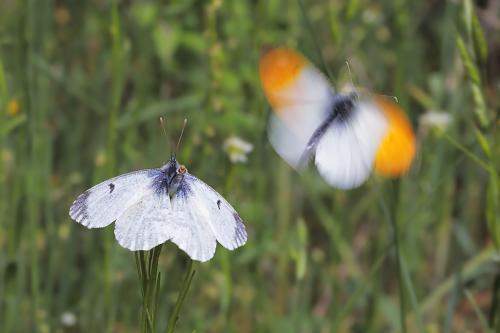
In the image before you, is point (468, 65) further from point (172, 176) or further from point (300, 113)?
point (172, 176)

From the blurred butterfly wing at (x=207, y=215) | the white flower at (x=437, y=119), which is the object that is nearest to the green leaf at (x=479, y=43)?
the blurred butterfly wing at (x=207, y=215)

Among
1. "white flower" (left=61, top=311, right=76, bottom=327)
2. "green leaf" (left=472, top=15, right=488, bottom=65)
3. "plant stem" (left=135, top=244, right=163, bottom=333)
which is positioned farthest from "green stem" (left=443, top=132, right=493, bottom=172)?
"white flower" (left=61, top=311, right=76, bottom=327)

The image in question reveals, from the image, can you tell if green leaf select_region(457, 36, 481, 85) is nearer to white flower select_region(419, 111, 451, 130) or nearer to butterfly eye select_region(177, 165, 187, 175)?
butterfly eye select_region(177, 165, 187, 175)

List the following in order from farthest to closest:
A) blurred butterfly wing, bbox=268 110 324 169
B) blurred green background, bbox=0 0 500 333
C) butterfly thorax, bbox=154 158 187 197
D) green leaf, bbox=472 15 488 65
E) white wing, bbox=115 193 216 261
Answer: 1. blurred green background, bbox=0 0 500 333
2. green leaf, bbox=472 15 488 65
3. blurred butterfly wing, bbox=268 110 324 169
4. butterfly thorax, bbox=154 158 187 197
5. white wing, bbox=115 193 216 261

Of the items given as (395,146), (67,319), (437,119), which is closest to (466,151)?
(395,146)

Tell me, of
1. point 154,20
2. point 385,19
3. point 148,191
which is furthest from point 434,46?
point 148,191

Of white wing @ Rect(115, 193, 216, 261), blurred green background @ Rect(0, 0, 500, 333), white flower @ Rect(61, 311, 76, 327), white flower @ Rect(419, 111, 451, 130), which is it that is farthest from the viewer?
white flower @ Rect(419, 111, 451, 130)

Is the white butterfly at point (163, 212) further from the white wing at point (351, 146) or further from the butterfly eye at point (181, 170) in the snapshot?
the white wing at point (351, 146)
